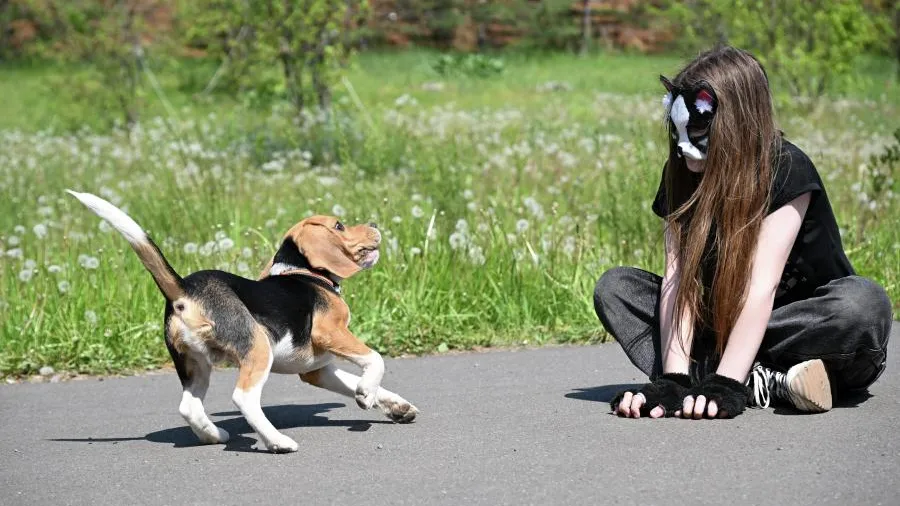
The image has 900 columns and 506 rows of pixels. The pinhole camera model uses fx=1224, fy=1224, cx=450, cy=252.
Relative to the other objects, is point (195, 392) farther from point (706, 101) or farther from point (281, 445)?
point (706, 101)

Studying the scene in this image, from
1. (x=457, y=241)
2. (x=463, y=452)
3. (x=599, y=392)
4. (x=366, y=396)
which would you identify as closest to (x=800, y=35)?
(x=457, y=241)

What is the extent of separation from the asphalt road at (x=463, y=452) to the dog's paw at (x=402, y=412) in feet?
0.17

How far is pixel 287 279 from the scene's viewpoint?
440cm

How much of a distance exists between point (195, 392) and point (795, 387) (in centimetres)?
208

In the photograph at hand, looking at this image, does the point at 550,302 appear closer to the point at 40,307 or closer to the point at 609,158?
the point at 40,307

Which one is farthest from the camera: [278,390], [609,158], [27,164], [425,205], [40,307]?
[27,164]

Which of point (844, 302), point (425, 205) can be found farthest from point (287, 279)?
point (425, 205)

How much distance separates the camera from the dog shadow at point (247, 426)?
440 centimetres

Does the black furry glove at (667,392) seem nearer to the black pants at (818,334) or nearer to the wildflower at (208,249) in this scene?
the black pants at (818,334)

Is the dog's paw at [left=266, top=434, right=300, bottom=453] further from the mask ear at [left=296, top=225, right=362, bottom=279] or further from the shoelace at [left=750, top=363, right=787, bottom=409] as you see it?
the shoelace at [left=750, top=363, right=787, bottom=409]

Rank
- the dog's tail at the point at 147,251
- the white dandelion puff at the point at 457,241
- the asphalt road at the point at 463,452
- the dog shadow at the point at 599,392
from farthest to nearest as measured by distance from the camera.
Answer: the white dandelion puff at the point at 457,241 → the dog shadow at the point at 599,392 → the dog's tail at the point at 147,251 → the asphalt road at the point at 463,452

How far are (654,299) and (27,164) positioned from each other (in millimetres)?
7851

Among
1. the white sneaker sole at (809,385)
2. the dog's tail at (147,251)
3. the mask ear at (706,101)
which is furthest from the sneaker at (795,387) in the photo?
the dog's tail at (147,251)

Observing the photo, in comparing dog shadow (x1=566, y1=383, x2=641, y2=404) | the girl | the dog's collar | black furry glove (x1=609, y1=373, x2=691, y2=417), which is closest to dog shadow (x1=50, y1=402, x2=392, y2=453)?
the dog's collar
